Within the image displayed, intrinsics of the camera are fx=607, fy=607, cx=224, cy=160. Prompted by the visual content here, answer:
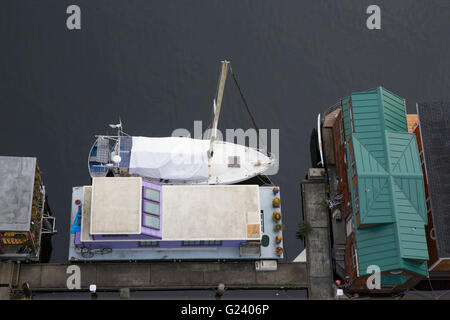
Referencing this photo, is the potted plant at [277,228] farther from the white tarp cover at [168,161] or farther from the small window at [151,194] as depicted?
the small window at [151,194]

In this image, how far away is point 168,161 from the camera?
7550cm

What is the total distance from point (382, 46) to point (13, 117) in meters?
53.3

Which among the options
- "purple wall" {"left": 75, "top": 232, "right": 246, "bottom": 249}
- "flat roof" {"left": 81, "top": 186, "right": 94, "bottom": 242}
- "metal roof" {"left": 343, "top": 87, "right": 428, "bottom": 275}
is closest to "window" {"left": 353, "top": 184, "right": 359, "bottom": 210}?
"metal roof" {"left": 343, "top": 87, "right": 428, "bottom": 275}

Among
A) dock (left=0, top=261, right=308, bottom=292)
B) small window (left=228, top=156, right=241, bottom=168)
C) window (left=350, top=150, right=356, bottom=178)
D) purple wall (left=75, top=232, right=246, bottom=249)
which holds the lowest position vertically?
dock (left=0, top=261, right=308, bottom=292)

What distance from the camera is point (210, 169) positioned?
253 ft

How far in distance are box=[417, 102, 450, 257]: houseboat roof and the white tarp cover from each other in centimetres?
2670

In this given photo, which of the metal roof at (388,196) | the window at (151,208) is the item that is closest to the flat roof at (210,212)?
the window at (151,208)

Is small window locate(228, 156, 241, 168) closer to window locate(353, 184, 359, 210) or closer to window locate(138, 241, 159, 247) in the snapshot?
window locate(138, 241, 159, 247)

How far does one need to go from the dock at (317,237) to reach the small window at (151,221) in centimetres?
1948

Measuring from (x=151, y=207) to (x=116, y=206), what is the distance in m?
4.00

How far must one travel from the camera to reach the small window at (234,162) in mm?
77875

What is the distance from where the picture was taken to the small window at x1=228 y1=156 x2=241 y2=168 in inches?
3066

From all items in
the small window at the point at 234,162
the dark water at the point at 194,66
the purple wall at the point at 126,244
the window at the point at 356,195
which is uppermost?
the dark water at the point at 194,66
